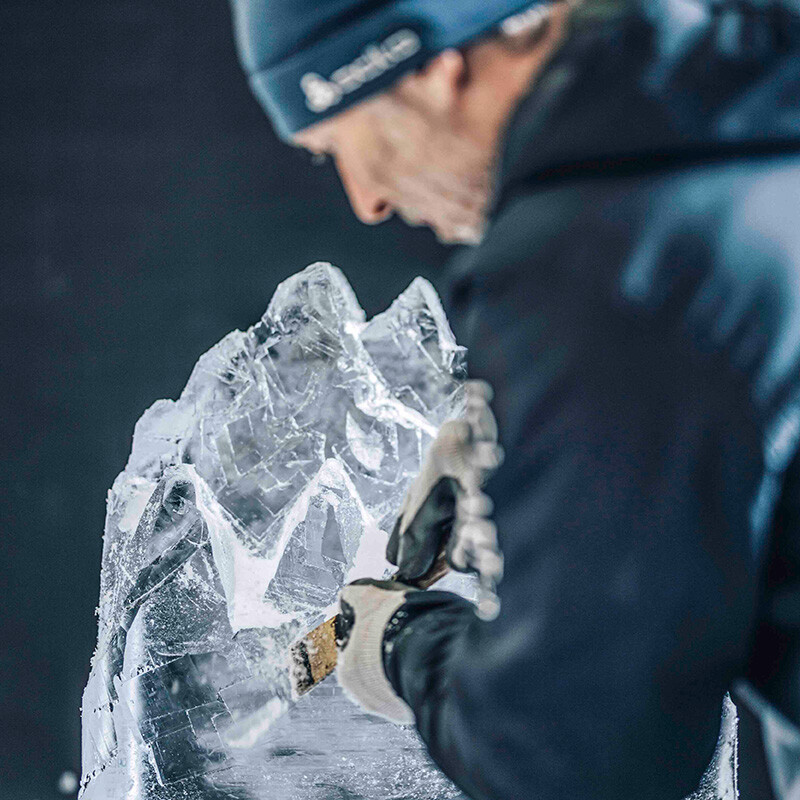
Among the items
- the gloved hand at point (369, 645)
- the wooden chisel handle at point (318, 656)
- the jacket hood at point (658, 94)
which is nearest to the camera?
the jacket hood at point (658, 94)

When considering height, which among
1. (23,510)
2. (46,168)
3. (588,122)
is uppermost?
(46,168)

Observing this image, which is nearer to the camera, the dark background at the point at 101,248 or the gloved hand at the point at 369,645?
the gloved hand at the point at 369,645

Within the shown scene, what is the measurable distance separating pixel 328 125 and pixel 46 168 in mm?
686

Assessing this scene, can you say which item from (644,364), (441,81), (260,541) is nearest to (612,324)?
(644,364)

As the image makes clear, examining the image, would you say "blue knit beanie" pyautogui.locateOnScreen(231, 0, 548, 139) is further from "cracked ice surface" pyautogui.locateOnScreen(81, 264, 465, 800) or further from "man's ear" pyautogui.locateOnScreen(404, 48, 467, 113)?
"cracked ice surface" pyautogui.locateOnScreen(81, 264, 465, 800)

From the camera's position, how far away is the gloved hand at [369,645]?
0.78m

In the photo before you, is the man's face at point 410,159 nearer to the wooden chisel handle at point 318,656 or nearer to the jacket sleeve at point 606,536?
the jacket sleeve at point 606,536

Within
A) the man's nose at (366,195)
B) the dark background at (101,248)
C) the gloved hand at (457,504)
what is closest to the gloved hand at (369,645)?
the gloved hand at (457,504)

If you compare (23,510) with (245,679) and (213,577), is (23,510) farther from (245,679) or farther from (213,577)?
(245,679)

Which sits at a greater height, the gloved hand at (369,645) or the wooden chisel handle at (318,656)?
the gloved hand at (369,645)

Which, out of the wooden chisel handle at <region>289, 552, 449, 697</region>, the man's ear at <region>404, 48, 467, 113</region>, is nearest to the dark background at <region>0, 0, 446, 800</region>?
the wooden chisel handle at <region>289, 552, 449, 697</region>

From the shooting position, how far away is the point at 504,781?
1.89 feet

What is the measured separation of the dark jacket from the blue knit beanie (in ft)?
0.18

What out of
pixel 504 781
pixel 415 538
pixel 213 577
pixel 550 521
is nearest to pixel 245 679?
pixel 213 577
